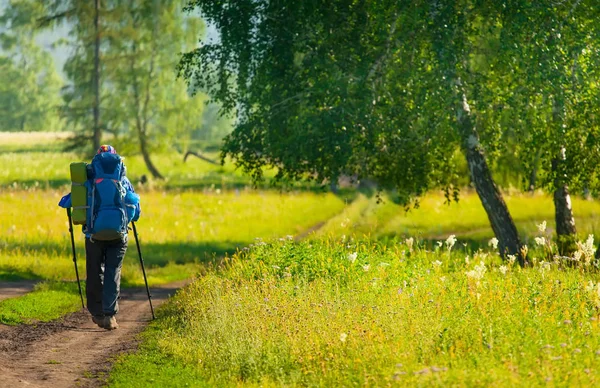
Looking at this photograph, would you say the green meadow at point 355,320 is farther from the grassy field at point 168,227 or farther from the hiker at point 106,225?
the hiker at point 106,225

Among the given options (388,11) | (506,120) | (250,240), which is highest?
(388,11)

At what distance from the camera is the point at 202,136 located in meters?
157

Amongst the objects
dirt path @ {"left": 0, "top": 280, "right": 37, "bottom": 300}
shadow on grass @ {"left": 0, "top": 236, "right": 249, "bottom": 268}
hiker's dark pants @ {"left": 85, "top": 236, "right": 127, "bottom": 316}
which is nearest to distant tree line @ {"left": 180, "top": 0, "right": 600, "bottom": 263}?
shadow on grass @ {"left": 0, "top": 236, "right": 249, "bottom": 268}

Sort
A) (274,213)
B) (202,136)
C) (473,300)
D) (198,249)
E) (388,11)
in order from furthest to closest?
(202,136)
(274,213)
(198,249)
(388,11)
(473,300)

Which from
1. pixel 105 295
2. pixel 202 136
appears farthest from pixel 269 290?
pixel 202 136

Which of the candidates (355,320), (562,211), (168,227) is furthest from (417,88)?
(168,227)

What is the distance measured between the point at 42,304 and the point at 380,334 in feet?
26.9

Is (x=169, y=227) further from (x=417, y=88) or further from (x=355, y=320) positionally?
(x=355, y=320)

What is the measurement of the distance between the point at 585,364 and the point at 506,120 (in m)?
12.1

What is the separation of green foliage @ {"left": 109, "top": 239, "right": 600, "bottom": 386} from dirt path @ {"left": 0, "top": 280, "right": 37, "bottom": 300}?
4.44 meters

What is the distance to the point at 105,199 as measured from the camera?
42.3 feet

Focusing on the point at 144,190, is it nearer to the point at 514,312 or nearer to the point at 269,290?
the point at 269,290

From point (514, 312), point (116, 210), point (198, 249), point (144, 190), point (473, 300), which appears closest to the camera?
point (514, 312)

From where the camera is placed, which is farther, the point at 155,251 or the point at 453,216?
the point at 453,216
